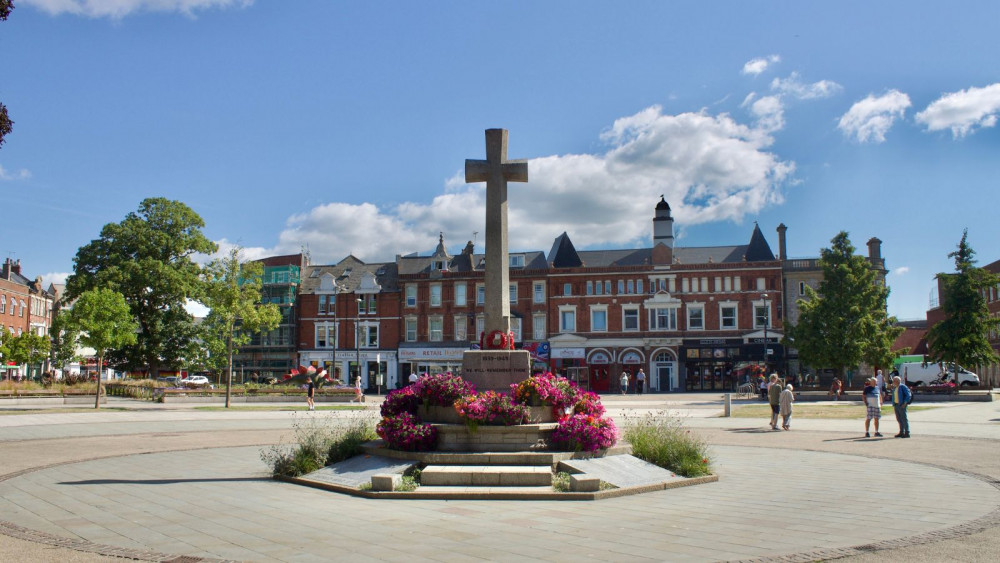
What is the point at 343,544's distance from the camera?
8.10m

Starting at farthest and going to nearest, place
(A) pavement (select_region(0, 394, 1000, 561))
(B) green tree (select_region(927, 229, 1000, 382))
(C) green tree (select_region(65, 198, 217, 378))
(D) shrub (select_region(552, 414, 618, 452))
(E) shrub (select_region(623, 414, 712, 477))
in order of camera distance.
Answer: (C) green tree (select_region(65, 198, 217, 378)) < (B) green tree (select_region(927, 229, 1000, 382)) < (E) shrub (select_region(623, 414, 712, 477)) < (D) shrub (select_region(552, 414, 618, 452)) < (A) pavement (select_region(0, 394, 1000, 561))

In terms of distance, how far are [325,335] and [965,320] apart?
49970 mm

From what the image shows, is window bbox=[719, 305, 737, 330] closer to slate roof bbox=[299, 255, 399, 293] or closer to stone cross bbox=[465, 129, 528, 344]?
slate roof bbox=[299, 255, 399, 293]

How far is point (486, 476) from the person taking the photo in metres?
11.4

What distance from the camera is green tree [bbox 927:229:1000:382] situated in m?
44.3

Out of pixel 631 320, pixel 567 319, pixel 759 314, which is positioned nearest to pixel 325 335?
pixel 567 319

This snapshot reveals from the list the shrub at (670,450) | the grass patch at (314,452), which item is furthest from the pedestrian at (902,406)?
the grass patch at (314,452)

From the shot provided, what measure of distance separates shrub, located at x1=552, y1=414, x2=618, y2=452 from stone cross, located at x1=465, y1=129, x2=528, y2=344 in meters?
2.84

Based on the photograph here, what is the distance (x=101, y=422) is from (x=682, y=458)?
22869 mm

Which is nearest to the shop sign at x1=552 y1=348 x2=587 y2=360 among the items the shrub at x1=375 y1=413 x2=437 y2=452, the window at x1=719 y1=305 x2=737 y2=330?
the window at x1=719 y1=305 x2=737 y2=330

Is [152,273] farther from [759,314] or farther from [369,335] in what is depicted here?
[759,314]

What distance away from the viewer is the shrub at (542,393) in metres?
13.1

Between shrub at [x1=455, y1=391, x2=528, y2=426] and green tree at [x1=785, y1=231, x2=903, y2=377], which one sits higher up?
green tree at [x1=785, y1=231, x2=903, y2=377]

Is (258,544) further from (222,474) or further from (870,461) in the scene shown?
A: (870,461)
